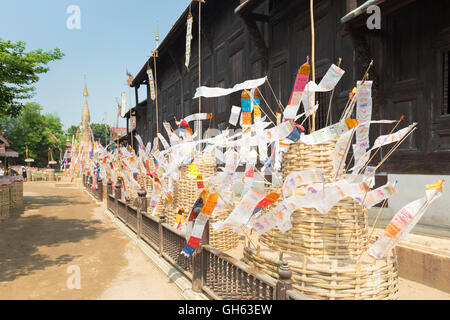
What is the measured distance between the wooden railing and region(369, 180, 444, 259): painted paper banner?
0.83 metres

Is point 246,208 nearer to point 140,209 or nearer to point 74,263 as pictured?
point 74,263

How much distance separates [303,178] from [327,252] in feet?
2.92

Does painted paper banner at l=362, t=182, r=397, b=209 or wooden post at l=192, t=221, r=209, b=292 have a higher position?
painted paper banner at l=362, t=182, r=397, b=209

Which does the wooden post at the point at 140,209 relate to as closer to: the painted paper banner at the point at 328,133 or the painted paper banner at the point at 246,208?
the painted paper banner at the point at 246,208

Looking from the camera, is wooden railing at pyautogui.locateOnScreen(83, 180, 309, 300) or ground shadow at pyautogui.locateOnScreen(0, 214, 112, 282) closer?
wooden railing at pyautogui.locateOnScreen(83, 180, 309, 300)

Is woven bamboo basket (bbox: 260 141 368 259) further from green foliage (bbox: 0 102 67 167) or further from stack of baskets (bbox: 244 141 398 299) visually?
green foliage (bbox: 0 102 67 167)

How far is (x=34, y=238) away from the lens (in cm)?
745

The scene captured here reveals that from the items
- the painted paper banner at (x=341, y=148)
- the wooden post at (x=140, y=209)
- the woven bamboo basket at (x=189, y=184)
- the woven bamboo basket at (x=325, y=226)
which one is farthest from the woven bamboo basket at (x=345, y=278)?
the wooden post at (x=140, y=209)

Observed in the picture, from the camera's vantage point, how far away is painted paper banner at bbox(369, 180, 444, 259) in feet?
7.55

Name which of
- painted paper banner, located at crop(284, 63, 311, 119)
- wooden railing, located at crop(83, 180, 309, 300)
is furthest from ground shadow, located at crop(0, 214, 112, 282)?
painted paper banner, located at crop(284, 63, 311, 119)

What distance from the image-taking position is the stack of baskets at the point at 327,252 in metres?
2.67

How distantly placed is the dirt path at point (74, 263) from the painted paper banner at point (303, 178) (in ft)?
7.80
